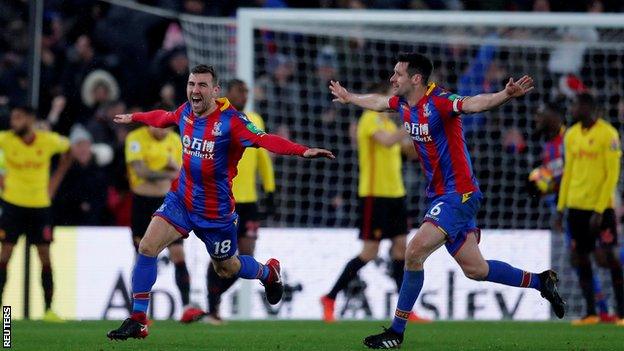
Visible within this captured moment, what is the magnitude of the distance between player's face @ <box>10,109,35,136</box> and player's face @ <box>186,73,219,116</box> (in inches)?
170

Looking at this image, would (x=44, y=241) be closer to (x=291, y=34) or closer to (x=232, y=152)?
(x=232, y=152)

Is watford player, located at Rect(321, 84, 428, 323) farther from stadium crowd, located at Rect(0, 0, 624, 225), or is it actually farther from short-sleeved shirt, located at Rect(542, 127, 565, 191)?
stadium crowd, located at Rect(0, 0, 624, 225)

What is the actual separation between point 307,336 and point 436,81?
6.72m

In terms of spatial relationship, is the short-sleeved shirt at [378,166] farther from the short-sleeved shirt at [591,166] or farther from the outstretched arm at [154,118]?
the outstretched arm at [154,118]

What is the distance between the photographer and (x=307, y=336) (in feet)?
36.8

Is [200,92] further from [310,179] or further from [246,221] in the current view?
[310,179]

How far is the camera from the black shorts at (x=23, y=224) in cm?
1388

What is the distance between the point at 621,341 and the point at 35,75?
752cm

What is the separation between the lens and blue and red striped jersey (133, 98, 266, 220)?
10078 millimetres

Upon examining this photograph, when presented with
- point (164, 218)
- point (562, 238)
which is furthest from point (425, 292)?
point (164, 218)

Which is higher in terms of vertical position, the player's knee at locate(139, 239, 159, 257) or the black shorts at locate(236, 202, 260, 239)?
the black shorts at locate(236, 202, 260, 239)

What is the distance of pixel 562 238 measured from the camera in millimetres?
15977

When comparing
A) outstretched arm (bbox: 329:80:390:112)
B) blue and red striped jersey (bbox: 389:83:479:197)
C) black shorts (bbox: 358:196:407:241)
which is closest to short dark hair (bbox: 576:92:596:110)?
black shorts (bbox: 358:196:407:241)

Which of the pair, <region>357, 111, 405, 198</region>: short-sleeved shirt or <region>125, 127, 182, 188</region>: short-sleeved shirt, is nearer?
<region>125, 127, 182, 188</region>: short-sleeved shirt
